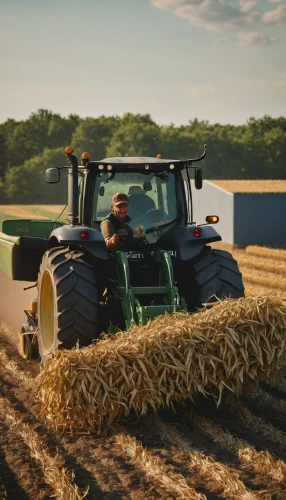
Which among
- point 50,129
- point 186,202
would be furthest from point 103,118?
point 186,202

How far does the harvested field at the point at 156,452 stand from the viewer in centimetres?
514

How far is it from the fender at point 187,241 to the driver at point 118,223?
425mm

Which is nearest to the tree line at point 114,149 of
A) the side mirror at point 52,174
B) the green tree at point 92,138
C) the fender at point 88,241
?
the green tree at point 92,138

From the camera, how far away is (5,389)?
809cm

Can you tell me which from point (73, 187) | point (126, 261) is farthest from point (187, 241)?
point (73, 187)

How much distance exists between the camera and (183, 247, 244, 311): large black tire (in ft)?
24.7

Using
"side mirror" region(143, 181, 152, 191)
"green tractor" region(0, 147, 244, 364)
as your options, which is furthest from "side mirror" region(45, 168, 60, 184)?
"side mirror" region(143, 181, 152, 191)

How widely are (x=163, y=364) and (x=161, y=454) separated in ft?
2.82

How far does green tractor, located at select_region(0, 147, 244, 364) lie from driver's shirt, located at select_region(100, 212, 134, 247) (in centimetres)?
8

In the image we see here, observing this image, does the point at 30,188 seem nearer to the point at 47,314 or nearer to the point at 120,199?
the point at 47,314

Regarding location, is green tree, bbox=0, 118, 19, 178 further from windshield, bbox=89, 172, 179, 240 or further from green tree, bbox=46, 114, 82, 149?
windshield, bbox=89, 172, 179, 240

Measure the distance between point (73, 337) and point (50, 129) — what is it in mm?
70528

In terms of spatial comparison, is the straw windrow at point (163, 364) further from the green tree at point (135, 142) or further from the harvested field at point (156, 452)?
the green tree at point (135, 142)

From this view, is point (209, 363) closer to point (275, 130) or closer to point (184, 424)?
point (184, 424)
